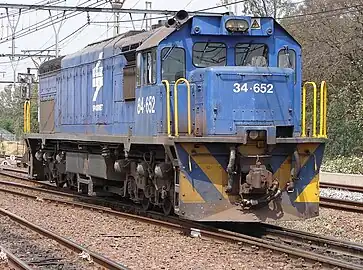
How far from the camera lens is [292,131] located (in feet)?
35.2

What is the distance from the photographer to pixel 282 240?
974cm

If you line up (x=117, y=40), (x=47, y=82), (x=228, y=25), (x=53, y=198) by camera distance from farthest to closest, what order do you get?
(x=47, y=82) → (x=53, y=198) → (x=117, y=40) → (x=228, y=25)

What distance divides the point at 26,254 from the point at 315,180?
14.9 feet

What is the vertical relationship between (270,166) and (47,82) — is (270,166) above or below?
below

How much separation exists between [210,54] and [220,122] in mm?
1248

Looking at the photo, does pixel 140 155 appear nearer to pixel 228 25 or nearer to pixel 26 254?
pixel 228 25

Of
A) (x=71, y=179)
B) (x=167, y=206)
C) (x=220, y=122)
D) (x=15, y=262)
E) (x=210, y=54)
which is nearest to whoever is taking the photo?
(x=15, y=262)

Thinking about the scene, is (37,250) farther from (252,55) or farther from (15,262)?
(252,55)

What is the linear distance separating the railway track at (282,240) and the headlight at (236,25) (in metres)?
3.16

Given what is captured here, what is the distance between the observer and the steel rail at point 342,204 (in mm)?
13125

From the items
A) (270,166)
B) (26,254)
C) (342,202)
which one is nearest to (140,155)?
(270,166)

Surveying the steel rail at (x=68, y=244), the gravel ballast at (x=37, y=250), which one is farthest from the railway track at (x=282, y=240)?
the gravel ballast at (x=37, y=250)

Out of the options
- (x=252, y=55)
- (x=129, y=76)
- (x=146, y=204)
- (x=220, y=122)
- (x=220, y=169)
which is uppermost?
(x=252, y=55)

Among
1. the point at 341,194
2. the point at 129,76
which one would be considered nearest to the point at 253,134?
the point at 129,76
